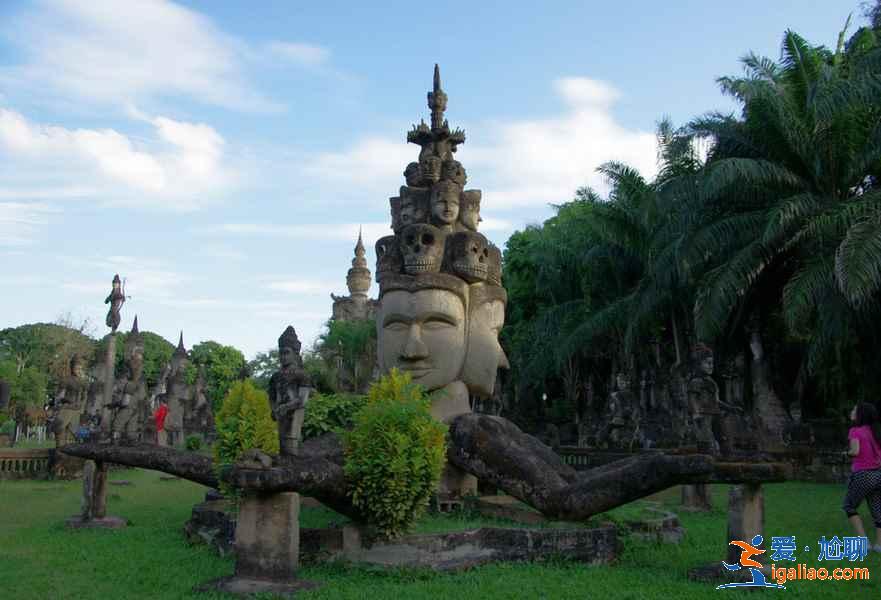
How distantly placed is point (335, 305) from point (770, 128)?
44.1 metres

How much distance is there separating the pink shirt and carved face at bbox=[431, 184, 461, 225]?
220 inches

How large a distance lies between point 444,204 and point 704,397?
5.59 m

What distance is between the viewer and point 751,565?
22.9 ft

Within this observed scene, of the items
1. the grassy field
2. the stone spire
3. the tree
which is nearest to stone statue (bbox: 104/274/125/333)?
the grassy field

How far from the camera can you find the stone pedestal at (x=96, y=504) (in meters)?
10.6

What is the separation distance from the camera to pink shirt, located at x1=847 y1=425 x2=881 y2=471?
841cm

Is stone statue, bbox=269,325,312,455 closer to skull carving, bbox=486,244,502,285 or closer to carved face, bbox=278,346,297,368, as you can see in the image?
carved face, bbox=278,346,297,368

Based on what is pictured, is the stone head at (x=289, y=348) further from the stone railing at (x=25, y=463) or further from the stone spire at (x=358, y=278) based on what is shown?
the stone spire at (x=358, y=278)

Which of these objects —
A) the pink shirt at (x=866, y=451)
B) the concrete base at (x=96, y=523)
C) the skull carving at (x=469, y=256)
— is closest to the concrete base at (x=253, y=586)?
the concrete base at (x=96, y=523)

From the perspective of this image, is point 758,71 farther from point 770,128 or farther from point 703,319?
point 703,319

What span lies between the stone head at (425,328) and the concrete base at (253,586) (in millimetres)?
3854

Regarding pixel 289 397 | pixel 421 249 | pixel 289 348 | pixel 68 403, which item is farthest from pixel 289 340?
pixel 68 403

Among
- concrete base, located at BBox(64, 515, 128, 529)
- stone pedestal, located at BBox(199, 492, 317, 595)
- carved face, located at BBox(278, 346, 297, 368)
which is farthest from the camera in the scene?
concrete base, located at BBox(64, 515, 128, 529)

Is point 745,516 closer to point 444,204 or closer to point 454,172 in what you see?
point 444,204
